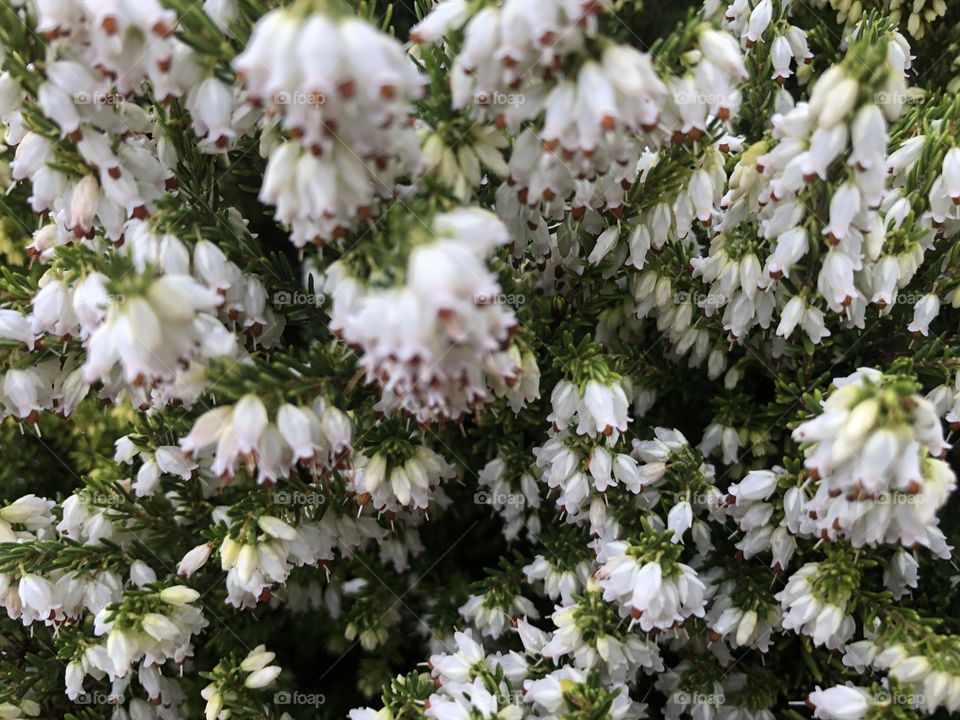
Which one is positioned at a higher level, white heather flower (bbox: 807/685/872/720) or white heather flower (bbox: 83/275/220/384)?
white heather flower (bbox: 83/275/220/384)

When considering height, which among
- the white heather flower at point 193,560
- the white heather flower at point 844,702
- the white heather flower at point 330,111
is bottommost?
the white heather flower at point 193,560

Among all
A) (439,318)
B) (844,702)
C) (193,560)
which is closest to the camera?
(439,318)

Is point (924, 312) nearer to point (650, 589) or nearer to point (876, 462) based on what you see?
point (876, 462)

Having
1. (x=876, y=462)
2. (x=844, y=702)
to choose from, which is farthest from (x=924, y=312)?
(x=844, y=702)

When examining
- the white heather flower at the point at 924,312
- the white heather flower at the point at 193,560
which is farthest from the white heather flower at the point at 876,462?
the white heather flower at the point at 193,560

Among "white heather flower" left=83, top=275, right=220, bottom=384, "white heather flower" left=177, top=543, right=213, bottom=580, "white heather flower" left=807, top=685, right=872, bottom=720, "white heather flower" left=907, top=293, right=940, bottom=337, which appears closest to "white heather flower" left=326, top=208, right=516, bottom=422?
"white heather flower" left=83, top=275, right=220, bottom=384

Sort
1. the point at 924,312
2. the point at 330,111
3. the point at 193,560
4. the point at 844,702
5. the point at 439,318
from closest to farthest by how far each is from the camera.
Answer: the point at 439,318 < the point at 330,111 < the point at 844,702 < the point at 193,560 < the point at 924,312

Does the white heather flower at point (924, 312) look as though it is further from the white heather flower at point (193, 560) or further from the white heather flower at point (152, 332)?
the white heather flower at point (193, 560)

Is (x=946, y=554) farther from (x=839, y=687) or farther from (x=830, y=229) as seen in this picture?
(x=830, y=229)

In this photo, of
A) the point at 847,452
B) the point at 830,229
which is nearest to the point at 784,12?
the point at 830,229

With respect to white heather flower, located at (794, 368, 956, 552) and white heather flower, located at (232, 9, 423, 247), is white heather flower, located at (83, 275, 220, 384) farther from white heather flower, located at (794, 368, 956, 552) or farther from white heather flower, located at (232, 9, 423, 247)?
white heather flower, located at (794, 368, 956, 552)

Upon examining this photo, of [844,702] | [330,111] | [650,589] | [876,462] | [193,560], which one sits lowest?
[193,560]

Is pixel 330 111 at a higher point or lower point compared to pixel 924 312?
higher
